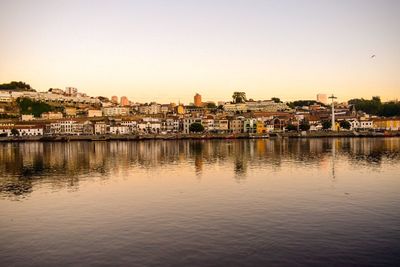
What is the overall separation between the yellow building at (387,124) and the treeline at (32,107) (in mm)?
114070

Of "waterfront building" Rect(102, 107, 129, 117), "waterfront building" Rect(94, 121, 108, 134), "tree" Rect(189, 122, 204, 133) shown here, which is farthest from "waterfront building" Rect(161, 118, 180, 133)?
"waterfront building" Rect(102, 107, 129, 117)

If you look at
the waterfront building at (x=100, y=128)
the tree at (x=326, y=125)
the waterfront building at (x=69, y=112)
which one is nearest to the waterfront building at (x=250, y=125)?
the tree at (x=326, y=125)

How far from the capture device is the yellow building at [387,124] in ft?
383

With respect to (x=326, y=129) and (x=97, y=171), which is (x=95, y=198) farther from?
(x=326, y=129)

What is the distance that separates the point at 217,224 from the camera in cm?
Result: 1808

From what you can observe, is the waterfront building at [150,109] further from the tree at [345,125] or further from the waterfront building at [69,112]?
the tree at [345,125]

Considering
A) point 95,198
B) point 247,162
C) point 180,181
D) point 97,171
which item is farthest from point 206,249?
point 247,162

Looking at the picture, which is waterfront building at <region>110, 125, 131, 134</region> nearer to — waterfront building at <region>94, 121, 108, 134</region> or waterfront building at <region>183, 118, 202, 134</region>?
waterfront building at <region>94, 121, 108, 134</region>

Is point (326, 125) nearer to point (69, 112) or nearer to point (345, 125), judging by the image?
point (345, 125)

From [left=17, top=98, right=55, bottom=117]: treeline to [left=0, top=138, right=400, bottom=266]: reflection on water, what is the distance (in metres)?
130

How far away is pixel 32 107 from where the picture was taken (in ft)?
526

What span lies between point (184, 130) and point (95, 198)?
312ft

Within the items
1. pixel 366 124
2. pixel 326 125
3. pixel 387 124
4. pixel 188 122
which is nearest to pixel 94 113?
pixel 188 122

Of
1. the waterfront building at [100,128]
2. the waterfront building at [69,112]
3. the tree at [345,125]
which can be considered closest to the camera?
the tree at [345,125]
